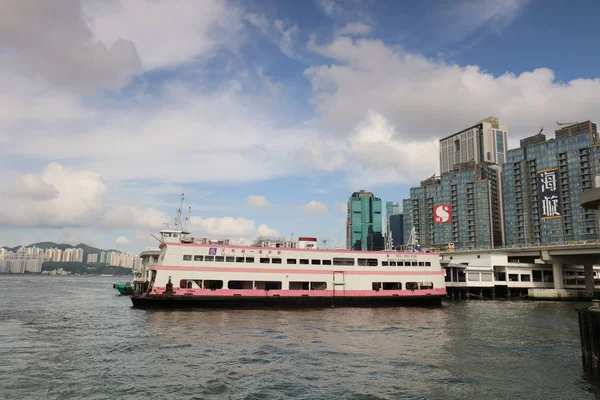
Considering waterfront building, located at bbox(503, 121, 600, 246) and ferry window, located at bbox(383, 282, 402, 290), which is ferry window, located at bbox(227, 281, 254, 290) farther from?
waterfront building, located at bbox(503, 121, 600, 246)

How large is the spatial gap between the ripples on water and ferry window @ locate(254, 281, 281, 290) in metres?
9.25

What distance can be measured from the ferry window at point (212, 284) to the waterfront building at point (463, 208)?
10340cm

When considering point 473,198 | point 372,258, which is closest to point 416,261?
point 372,258

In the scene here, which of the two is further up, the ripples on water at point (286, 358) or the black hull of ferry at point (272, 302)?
the black hull of ferry at point (272, 302)

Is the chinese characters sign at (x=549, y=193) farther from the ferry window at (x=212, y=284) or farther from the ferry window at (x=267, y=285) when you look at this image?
the ferry window at (x=212, y=284)

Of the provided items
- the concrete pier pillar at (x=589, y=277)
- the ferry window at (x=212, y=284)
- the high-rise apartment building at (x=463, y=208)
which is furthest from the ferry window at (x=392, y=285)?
the high-rise apartment building at (x=463, y=208)

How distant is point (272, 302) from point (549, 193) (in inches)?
3943

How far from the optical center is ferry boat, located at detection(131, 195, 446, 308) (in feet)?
147

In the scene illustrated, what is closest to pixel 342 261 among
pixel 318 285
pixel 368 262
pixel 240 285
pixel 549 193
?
pixel 368 262

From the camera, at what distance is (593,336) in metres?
19.1

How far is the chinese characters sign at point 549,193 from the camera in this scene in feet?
371

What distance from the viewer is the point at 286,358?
23188 millimetres

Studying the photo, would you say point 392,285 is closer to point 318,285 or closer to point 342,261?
point 342,261

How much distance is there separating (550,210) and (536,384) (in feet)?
365
